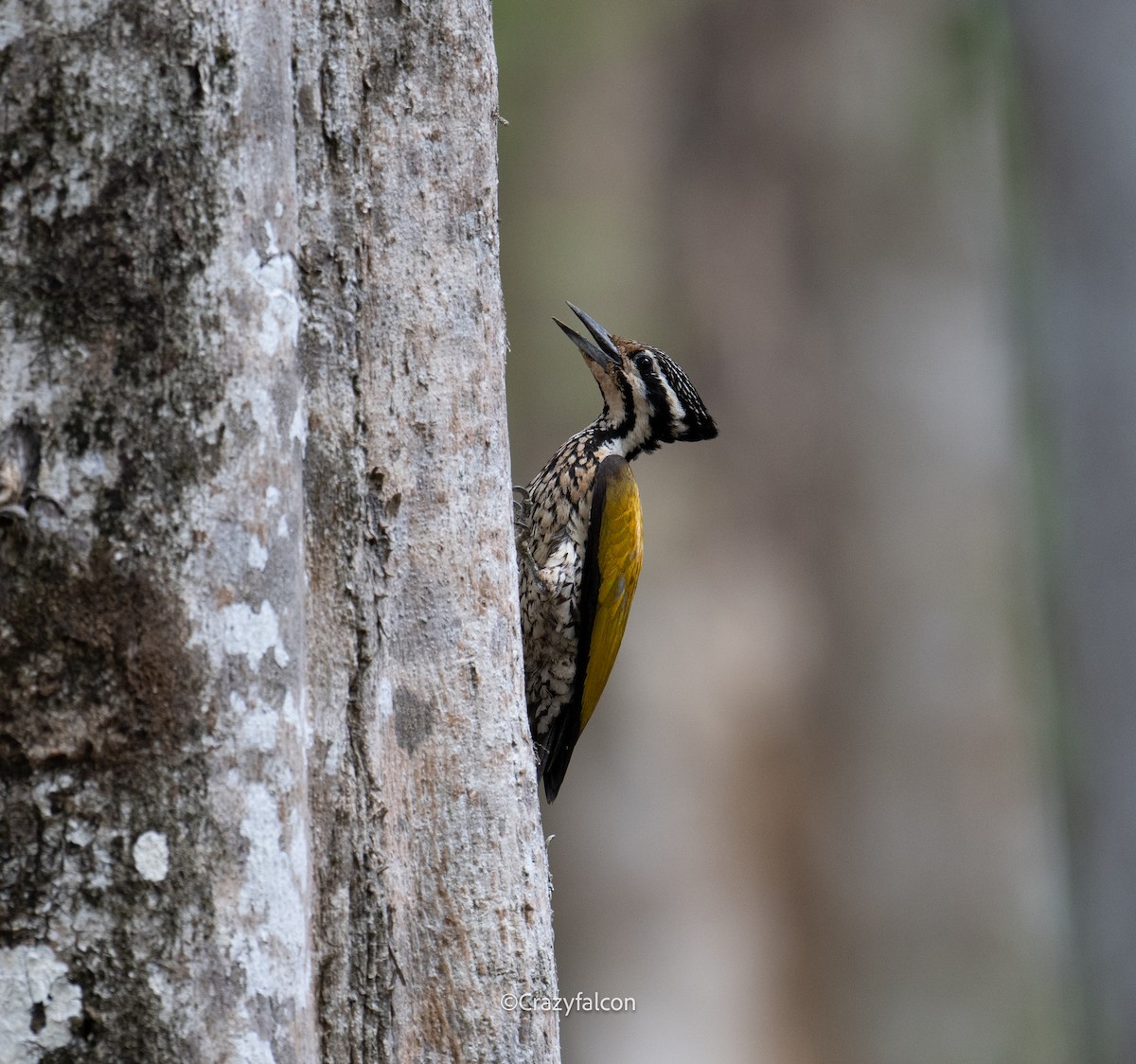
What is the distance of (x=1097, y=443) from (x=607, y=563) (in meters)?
2.05

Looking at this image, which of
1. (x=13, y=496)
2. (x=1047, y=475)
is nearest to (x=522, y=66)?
(x=1047, y=475)

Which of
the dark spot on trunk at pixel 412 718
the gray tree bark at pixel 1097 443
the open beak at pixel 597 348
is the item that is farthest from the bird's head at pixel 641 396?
the dark spot on trunk at pixel 412 718

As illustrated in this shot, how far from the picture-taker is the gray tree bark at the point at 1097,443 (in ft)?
16.3

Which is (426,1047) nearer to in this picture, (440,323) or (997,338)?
(440,323)

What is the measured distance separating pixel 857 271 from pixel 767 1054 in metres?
4.67

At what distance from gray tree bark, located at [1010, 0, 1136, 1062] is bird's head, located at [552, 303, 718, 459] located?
1588 mm

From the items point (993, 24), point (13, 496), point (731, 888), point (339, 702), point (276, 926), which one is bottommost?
point (731, 888)

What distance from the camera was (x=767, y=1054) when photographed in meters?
8.23

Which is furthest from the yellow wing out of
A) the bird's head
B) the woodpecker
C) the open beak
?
the open beak

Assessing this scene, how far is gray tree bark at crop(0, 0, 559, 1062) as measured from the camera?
1600 millimetres

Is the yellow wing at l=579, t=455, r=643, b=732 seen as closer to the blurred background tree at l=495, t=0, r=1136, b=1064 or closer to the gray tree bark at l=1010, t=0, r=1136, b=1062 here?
the gray tree bark at l=1010, t=0, r=1136, b=1062

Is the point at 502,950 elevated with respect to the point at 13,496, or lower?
lower

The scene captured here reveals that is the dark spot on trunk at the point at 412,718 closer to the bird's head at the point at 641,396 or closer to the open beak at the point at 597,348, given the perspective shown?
the bird's head at the point at 641,396

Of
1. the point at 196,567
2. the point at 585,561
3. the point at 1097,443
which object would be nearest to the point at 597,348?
the point at 585,561
